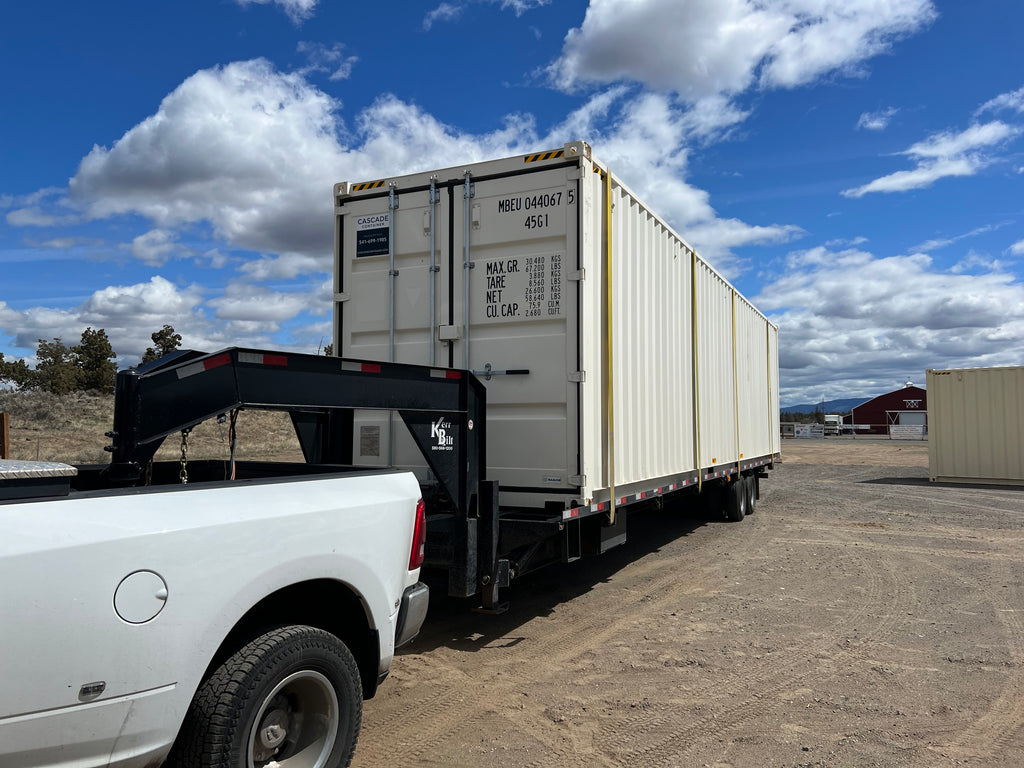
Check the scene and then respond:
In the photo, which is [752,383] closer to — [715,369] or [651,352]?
[715,369]

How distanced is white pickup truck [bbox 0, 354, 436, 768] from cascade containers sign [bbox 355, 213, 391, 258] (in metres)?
3.76

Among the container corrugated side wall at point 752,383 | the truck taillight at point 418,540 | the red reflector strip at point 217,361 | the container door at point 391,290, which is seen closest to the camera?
the red reflector strip at point 217,361

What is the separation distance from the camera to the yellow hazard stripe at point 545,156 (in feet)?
19.3

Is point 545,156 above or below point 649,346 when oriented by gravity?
above

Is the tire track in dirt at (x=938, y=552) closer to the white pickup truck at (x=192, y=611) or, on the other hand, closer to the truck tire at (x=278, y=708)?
the white pickup truck at (x=192, y=611)

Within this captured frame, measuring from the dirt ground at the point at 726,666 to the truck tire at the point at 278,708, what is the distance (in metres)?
0.83

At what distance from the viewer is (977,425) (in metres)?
20.0

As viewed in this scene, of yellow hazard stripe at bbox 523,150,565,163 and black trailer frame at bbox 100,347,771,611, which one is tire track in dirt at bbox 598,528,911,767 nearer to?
black trailer frame at bbox 100,347,771,611

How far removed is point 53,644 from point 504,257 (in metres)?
4.63

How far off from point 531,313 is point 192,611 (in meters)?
4.02

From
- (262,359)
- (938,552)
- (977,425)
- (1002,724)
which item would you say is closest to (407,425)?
(262,359)

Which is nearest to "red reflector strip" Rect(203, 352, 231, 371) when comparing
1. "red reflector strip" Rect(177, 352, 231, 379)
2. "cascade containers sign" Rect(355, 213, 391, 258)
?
"red reflector strip" Rect(177, 352, 231, 379)

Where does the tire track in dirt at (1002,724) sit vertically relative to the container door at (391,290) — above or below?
below

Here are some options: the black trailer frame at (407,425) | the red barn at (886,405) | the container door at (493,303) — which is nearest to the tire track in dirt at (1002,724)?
the black trailer frame at (407,425)
